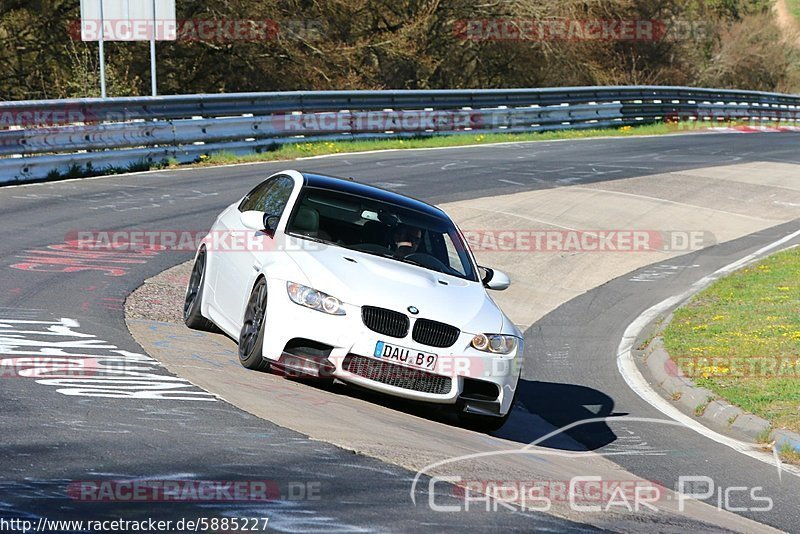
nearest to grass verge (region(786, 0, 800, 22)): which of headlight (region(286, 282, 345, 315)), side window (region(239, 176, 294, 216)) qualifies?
side window (region(239, 176, 294, 216))

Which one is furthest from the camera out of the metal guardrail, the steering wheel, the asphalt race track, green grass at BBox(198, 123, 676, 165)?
green grass at BBox(198, 123, 676, 165)

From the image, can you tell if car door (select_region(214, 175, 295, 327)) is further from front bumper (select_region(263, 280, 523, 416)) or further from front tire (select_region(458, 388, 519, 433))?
front tire (select_region(458, 388, 519, 433))

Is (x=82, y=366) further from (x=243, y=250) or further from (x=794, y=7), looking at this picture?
(x=794, y=7)

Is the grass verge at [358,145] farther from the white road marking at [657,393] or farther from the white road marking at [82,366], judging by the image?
the white road marking at [82,366]

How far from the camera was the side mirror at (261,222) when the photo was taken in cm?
924

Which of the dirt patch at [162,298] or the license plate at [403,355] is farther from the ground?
the license plate at [403,355]

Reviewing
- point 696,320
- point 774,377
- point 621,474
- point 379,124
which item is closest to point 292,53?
point 379,124

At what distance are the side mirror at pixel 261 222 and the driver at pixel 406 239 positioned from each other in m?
0.99

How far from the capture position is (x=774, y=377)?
10.8 m

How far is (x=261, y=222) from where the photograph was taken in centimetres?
931

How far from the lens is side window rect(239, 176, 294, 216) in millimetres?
9820

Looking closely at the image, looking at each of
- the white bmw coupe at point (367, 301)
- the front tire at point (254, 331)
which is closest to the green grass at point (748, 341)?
the white bmw coupe at point (367, 301)

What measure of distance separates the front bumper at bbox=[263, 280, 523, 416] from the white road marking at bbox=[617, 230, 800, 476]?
2113 millimetres

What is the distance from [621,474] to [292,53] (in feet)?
99.0
